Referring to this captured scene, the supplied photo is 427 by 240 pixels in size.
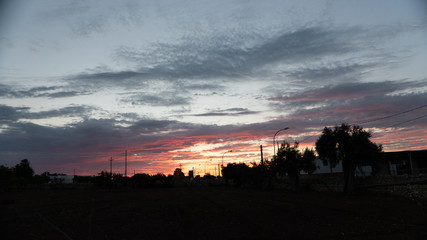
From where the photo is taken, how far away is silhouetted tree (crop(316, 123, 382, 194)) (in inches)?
1281

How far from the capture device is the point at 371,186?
33.2 m

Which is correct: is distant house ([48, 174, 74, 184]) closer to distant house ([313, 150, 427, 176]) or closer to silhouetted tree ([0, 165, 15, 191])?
silhouetted tree ([0, 165, 15, 191])

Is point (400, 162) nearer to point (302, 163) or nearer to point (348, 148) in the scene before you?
point (302, 163)

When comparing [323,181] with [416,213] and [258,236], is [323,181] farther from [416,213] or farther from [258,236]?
[258,236]

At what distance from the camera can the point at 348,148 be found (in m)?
33.2

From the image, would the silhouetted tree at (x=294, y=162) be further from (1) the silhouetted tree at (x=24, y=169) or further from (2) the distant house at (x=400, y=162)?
(1) the silhouetted tree at (x=24, y=169)

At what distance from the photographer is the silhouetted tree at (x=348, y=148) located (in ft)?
107

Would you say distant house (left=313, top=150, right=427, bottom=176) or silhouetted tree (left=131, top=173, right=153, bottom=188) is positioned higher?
distant house (left=313, top=150, right=427, bottom=176)

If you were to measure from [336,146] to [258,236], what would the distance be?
2468 cm

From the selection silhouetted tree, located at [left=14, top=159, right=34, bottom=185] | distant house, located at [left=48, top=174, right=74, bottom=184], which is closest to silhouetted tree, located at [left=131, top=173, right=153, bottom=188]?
distant house, located at [left=48, top=174, right=74, bottom=184]

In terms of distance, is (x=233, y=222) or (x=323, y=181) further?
(x=323, y=181)

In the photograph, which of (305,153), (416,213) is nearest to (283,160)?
(305,153)

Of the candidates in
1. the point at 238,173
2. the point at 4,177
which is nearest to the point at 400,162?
the point at 238,173

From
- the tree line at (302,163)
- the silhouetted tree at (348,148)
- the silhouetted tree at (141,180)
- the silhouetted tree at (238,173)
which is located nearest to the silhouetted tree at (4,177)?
the tree line at (302,163)
